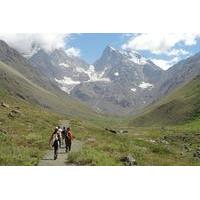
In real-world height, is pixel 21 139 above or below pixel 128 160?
above

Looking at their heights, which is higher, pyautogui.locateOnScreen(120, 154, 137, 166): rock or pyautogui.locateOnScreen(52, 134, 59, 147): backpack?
pyautogui.locateOnScreen(52, 134, 59, 147): backpack

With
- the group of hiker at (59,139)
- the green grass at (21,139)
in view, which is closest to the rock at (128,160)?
the group of hiker at (59,139)

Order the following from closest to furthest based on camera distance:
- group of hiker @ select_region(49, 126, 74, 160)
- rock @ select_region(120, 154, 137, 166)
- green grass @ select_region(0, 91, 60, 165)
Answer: green grass @ select_region(0, 91, 60, 165) → group of hiker @ select_region(49, 126, 74, 160) → rock @ select_region(120, 154, 137, 166)

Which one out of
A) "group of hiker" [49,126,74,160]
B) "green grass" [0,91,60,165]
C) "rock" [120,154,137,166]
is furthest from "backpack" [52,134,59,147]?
"rock" [120,154,137,166]

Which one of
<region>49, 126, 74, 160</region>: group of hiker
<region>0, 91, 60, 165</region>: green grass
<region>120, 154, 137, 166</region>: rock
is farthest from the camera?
<region>120, 154, 137, 166</region>: rock

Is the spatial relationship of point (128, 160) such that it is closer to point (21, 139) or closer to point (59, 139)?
point (59, 139)

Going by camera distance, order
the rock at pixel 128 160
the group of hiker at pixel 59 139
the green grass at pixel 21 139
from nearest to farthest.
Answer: the green grass at pixel 21 139 → the group of hiker at pixel 59 139 → the rock at pixel 128 160

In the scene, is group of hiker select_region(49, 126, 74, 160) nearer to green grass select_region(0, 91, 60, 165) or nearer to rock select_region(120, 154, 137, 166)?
green grass select_region(0, 91, 60, 165)

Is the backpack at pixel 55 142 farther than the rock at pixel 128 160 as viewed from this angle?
No

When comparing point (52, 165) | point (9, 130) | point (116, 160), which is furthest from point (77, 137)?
point (52, 165)

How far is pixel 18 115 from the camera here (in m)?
80.8

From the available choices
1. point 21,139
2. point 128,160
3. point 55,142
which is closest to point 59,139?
point 55,142

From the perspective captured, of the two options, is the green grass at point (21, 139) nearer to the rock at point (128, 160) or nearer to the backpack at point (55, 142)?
the backpack at point (55, 142)
